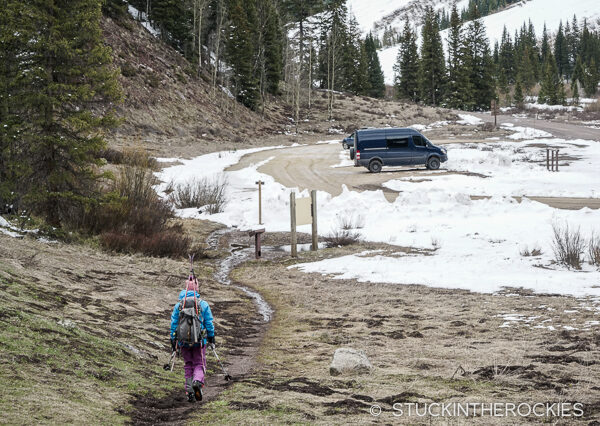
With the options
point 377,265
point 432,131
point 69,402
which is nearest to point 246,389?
point 69,402

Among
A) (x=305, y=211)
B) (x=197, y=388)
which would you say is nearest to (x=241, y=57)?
(x=305, y=211)

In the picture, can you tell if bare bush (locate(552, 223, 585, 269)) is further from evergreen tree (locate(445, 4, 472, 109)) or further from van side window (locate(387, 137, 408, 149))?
evergreen tree (locate(445, 4, 472, 109))

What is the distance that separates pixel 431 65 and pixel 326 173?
62360 mm

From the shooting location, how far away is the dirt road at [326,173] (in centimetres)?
2582

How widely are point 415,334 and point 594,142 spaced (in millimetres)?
42525

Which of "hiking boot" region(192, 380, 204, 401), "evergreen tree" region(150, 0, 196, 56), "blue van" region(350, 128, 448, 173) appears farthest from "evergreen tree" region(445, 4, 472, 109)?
"hiking boot" region(192, 380, 204, 401)

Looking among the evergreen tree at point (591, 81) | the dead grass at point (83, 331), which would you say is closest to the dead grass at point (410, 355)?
the dead grass at point (83, 331)

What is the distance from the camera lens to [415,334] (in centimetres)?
946

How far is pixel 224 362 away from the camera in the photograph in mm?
8289

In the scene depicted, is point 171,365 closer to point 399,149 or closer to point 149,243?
point 149,243

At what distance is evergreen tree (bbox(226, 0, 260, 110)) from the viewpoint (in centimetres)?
6353

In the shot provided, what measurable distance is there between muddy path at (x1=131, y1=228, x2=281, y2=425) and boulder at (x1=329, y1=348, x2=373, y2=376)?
1160mm

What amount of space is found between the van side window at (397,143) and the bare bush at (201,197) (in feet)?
38.3

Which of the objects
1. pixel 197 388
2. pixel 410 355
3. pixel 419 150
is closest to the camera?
pixel 197 388
